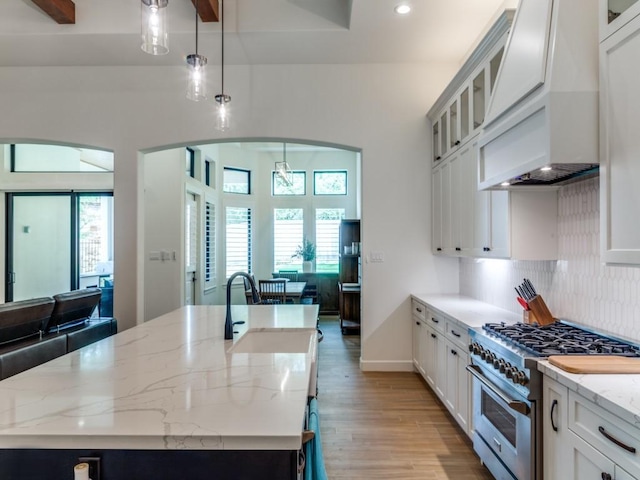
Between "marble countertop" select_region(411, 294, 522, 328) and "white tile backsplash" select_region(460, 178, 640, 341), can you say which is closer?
"white tile backsplash" select_region(460, 178, 640, 341)

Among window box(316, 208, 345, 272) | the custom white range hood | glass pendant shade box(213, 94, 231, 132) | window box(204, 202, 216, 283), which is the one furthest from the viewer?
window box(316, 208, 345, 272)

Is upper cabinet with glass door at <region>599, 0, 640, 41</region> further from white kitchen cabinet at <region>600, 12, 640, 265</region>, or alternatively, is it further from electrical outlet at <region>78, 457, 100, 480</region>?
electrical outlet at <region>78, 457, 100, 480</region>

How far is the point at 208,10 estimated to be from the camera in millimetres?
3406

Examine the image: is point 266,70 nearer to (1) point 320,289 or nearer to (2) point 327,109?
(2) point 327,109

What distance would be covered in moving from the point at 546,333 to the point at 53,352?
3.52m

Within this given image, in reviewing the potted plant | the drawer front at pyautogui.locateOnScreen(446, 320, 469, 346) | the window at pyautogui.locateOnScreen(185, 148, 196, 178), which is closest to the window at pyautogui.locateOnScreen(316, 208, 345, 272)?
the potted plant

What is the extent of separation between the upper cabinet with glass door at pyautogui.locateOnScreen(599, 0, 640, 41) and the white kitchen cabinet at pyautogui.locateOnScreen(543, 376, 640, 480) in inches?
60.6

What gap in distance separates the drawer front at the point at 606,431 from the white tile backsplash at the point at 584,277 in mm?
730

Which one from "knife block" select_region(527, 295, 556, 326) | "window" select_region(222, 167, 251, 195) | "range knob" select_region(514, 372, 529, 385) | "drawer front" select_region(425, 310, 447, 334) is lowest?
"drawer front" select_region(425, 310, 447, 334)

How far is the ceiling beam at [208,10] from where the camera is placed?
3.34 meters

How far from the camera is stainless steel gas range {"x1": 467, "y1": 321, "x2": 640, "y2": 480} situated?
5.74 feet

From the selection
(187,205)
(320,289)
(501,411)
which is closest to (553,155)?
(501,411)

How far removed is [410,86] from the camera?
168 inches

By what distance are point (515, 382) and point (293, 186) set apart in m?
7.10
